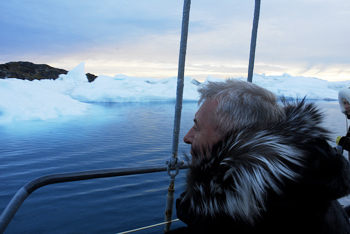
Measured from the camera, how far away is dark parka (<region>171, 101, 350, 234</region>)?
0.69 metres

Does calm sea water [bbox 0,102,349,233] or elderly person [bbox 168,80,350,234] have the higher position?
elderly person [bbox 168,80,350,234]

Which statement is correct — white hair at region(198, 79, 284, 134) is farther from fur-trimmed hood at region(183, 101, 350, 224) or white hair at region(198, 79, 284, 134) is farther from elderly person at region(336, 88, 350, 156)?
elderly person at region(336, 88, 350, 156)

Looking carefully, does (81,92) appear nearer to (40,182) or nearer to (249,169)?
(40,182)

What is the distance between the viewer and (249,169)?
0.70 m

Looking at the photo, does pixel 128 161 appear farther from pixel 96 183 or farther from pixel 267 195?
pixel 267 195

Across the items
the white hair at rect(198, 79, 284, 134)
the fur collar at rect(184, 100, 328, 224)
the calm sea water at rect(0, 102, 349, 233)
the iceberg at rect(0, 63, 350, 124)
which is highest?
the white hair at rect(198, 79, 284, 134)

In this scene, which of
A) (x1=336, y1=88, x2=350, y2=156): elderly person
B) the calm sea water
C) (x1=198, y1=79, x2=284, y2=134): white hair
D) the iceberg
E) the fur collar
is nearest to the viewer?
the fur collar

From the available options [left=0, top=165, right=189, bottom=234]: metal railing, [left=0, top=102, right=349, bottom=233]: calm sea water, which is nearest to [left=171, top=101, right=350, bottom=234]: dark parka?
[left=0, top=102, right=349, bottom=233]: calm sea water

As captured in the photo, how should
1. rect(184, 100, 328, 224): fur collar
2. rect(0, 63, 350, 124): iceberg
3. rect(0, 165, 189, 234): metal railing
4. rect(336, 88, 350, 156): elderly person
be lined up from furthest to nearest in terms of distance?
rect(0, 63, 350, 124): iceberg → rect(336, 88, 350, 156): elderly person → rect(0, 165, 189, 234): metal railing → rect(184, 100, 328, 224): fur collar

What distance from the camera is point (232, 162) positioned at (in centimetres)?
73

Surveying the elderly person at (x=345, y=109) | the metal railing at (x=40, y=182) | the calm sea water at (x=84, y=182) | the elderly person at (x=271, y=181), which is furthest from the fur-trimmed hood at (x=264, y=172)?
the elderly person at (x=345, y=109)

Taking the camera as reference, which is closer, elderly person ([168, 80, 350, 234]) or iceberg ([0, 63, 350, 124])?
elderly person ([168, 80, 350, 234])

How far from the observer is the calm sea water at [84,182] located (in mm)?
3982

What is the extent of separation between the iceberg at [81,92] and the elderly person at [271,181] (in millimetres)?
435
